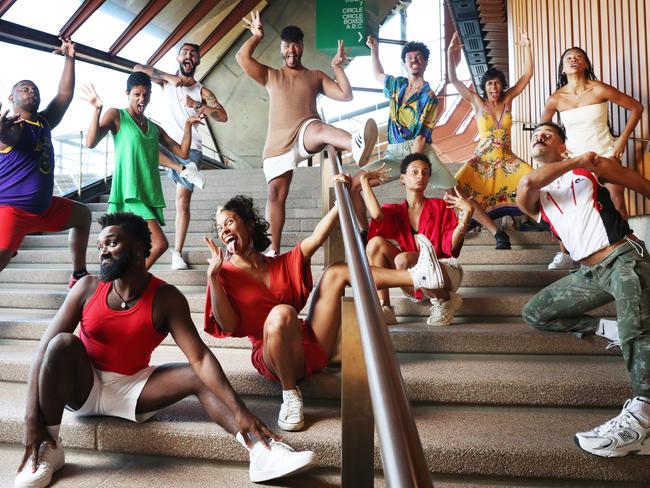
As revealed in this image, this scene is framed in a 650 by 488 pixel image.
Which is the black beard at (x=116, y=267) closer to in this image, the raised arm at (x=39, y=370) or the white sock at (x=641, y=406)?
the raised arm at (x=39, y=370)

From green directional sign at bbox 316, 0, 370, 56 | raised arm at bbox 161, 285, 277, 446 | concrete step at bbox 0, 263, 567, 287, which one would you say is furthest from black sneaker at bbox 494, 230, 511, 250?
green directional sign at bbox 316, 0, 370, 56

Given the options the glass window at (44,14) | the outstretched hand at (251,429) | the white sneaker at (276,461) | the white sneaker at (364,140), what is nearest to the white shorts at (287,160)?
the white sneaker at (364,140)

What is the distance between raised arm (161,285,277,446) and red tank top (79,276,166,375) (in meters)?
0.05

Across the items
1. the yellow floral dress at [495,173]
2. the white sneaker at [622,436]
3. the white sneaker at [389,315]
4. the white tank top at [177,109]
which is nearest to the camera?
the white sneaker at [622,436]

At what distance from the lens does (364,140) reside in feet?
9.04

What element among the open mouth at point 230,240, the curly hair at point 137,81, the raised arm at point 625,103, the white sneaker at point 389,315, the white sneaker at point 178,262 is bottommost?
the white sneaker at point 389,315

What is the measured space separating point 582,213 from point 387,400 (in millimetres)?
1784

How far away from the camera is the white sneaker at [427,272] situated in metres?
2.33

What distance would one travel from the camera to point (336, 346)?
7.66ft

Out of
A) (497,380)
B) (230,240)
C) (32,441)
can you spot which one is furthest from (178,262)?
(497,380)

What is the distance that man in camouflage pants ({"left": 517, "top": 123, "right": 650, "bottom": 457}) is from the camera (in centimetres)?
184

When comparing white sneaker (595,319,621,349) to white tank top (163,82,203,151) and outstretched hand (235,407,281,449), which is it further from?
white tank top (163,82,203,151)

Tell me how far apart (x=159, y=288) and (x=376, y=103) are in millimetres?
10490

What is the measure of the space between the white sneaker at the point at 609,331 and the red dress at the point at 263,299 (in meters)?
1.23
